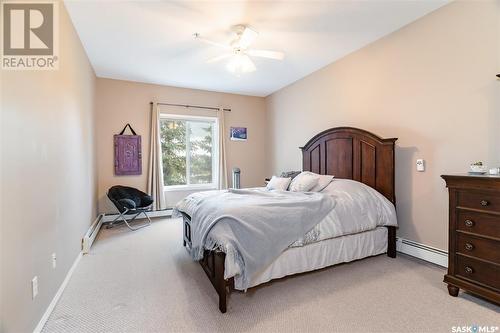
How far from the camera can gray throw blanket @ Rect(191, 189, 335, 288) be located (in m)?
1.97

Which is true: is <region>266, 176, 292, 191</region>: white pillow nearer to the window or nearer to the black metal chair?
the window

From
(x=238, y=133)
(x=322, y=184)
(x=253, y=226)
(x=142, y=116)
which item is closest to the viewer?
(x=253, y=226)

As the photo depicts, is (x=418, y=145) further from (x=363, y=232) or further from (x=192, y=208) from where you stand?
(x=192, y=208)

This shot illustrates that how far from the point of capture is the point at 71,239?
2.56 meters

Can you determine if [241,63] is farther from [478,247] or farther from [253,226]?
[478,247]

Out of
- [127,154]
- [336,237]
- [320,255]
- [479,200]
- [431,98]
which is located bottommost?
[320,255]

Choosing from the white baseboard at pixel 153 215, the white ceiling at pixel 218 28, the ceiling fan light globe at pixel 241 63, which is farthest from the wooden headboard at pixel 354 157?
the white baseboard at pixel 153 215

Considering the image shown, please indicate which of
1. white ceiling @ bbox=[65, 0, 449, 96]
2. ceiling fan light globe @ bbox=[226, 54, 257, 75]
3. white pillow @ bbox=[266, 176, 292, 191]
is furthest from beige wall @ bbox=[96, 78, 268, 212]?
ceiling fan light globe @ bbox=[226, 54, 257, 75]

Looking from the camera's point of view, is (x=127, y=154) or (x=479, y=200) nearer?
(x=479, y=200)

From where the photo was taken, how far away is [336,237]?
2.53m

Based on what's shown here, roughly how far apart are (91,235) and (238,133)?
3497 millimetres

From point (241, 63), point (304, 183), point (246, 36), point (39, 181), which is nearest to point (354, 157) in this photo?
point (304, 183)

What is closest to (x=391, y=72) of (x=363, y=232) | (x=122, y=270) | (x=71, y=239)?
(x=363, y=232)

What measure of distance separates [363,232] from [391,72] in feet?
6.70
